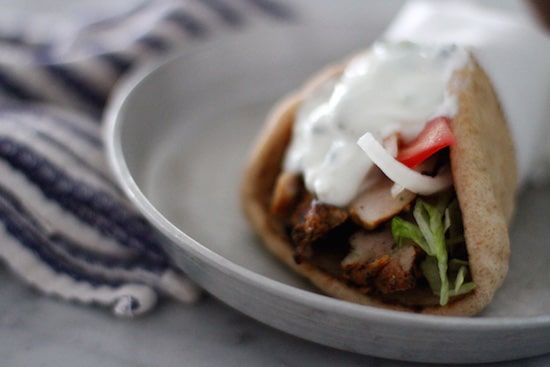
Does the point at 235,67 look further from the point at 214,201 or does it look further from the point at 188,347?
the point at 188,347

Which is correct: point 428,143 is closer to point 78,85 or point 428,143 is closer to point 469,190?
point 469,190

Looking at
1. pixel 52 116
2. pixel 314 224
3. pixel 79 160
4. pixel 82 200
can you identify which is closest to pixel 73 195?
pixel 82 200

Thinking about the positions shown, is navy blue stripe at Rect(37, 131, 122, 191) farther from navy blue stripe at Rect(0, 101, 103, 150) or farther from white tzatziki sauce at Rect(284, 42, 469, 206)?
Result: white tzatziki sauce at Rect(284, 42, 469, 206)

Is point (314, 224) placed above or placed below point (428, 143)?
below

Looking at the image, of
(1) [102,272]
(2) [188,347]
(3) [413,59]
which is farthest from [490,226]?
(1) [102,272]

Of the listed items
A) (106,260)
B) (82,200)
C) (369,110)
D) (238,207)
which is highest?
(369,110)

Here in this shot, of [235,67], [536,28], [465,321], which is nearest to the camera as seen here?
[465,321]
